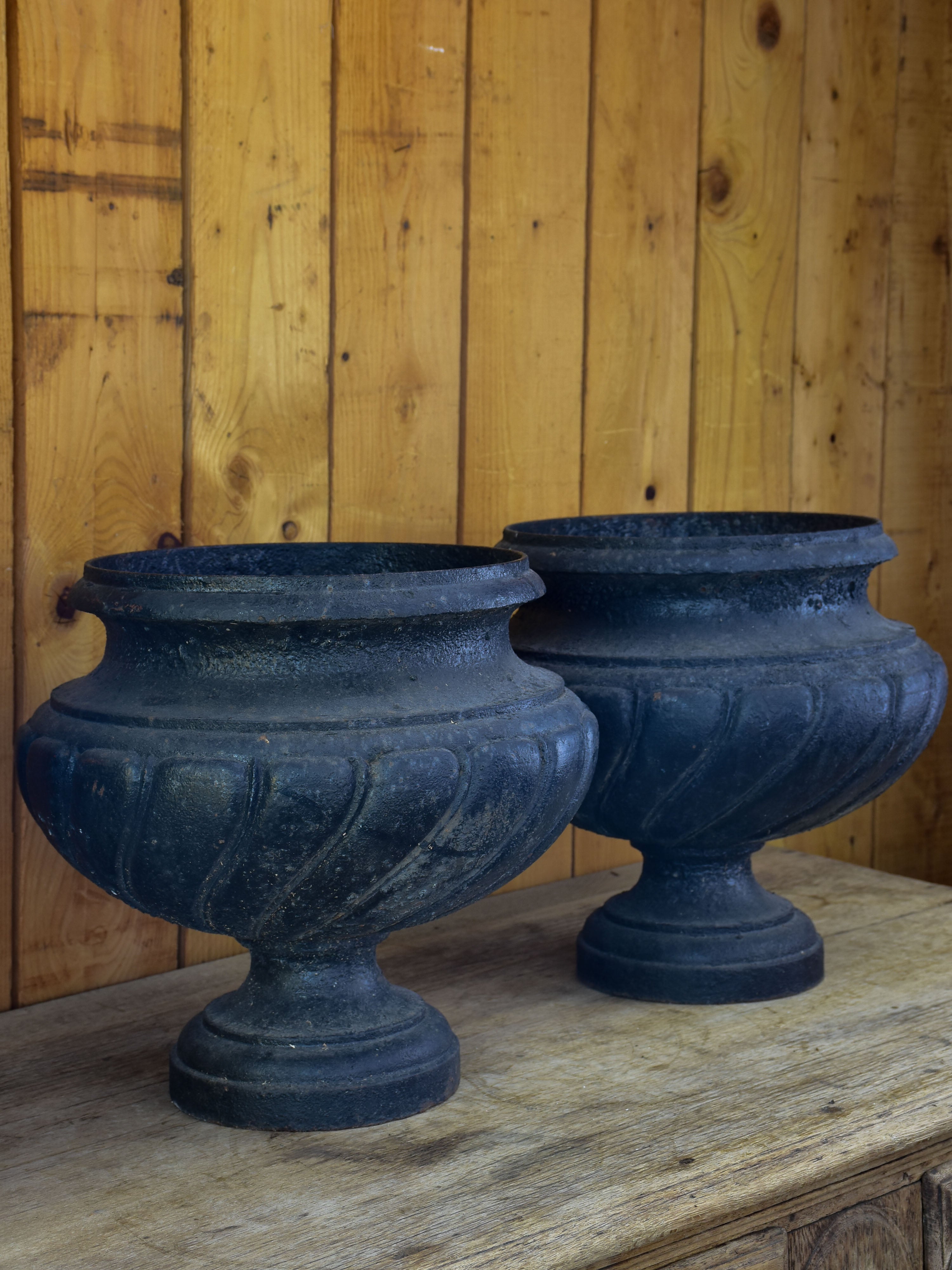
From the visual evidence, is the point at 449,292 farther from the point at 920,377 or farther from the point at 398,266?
the point at 920,377

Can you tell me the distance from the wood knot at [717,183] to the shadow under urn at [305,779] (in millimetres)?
892

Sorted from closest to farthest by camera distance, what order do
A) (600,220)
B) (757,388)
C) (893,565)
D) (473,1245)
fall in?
(473,1245) → (600,220) → (757,388) → (893,565)

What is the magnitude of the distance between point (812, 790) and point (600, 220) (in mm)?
752

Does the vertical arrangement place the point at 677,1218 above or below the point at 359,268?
below

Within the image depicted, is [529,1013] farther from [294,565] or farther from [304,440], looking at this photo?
[304,440]

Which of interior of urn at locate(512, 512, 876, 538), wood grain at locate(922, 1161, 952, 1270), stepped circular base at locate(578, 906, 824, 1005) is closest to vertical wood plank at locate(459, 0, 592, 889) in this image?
interior of urn at locate(512, 512, 876, 538)

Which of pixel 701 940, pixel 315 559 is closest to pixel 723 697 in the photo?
pixel 701 940

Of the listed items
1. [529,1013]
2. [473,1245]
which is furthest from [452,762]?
[529,1013]

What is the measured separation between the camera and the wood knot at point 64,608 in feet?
4.64

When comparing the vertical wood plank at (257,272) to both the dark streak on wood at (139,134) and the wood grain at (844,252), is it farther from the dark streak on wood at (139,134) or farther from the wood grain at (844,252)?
the wood grain at (844,252)

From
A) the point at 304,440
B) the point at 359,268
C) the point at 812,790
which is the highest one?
the point at 359,268

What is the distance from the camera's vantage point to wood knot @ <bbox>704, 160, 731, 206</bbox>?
6.25 ft

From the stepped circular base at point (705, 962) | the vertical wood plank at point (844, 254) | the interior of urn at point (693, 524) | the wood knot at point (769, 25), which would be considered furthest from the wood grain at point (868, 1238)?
the wood knot at point (769, 25)

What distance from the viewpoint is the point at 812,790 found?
1387 mm
